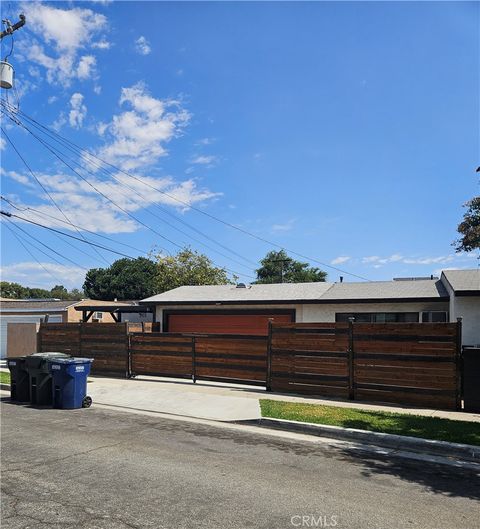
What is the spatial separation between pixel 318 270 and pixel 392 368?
5858 cm

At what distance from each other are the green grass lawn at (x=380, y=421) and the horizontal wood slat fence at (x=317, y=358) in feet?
4.64

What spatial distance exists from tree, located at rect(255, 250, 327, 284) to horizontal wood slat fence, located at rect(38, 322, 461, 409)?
50490mm

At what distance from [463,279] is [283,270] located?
52.3 m

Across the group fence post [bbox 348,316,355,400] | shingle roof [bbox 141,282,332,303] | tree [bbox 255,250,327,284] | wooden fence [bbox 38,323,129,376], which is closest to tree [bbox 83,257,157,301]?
tree [bbox 255,250,327,284]

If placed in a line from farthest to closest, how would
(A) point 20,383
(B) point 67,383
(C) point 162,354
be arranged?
(C) point 162,354 < (A) point 20,383 < (B) point 67,383

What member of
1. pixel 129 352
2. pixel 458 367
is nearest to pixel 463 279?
pixel 458 367

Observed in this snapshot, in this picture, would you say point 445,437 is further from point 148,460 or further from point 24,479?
point 24,479

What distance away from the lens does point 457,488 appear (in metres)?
5.95

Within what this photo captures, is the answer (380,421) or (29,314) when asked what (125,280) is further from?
(380,421)

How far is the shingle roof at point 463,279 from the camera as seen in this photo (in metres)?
14.6

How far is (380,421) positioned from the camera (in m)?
9.49

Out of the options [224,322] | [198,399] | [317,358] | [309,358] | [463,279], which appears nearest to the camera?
[198,399]

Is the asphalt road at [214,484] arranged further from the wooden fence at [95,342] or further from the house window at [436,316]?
the house window at [436,316]

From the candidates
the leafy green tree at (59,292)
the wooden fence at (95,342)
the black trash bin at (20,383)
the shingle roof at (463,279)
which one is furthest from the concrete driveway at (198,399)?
the leafy green tree at (59,292)
